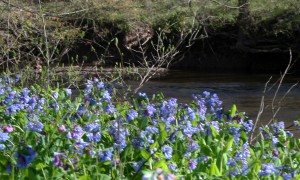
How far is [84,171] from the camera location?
299 cm

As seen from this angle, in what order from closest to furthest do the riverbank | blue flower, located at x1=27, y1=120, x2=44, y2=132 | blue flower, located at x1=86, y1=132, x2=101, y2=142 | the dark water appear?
blue flower, located at x1=86, y1=132, x2=101, y2=142, blue flower, located at x1=27, y1=120, x2=44, y2=132, the dark water, the riverbank

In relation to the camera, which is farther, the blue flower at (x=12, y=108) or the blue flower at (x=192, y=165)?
the blue flower at (x=12, y=108)

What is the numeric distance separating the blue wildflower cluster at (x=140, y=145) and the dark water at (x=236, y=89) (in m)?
5.16

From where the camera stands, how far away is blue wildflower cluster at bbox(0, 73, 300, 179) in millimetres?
3004

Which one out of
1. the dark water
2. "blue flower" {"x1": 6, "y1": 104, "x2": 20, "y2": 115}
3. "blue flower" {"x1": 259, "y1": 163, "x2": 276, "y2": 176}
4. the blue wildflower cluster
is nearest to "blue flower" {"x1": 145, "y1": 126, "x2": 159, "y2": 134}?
the blue wildflower cluster

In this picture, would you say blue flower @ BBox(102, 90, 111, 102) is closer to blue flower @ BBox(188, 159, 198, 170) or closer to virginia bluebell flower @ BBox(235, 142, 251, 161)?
virginia bluebell flower @ BBox(235, 142, 251, 161)

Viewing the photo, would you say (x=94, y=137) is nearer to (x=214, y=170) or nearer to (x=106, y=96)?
(x=214, y=170)

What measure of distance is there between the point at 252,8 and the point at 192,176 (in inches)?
515

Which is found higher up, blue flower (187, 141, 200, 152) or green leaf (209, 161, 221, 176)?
blue flower (187, 141, 200, 152)

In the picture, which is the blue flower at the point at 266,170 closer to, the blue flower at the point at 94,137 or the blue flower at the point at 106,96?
the blue flower at the point at 94,137

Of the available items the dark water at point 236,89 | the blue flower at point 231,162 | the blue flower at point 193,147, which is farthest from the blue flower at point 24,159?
the dark water at point 236,89

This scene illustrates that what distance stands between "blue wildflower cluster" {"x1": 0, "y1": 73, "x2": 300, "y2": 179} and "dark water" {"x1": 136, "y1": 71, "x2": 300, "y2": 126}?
516 centimetres

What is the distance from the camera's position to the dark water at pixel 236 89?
10078mm

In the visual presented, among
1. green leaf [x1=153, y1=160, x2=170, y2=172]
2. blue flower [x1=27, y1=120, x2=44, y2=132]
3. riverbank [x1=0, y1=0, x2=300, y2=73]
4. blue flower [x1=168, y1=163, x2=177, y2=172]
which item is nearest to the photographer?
green leaf [x1=153, y1=160, x2=170, y2=172]
